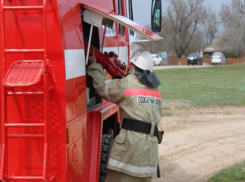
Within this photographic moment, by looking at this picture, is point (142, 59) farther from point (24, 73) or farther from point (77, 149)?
point (24, 73)

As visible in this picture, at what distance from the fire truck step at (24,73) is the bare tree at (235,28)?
62.3 m

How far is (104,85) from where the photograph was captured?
13.2 ft

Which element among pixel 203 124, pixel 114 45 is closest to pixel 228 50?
pixel 203 124

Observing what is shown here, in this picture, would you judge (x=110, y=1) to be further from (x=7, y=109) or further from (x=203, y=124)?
(x=203, y=124)

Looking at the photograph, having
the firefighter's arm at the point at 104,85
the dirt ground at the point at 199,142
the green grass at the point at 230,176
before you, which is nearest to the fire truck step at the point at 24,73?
the firefighter's arm at the point at 104,85

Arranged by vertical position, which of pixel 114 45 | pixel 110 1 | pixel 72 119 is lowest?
pixel 72 119

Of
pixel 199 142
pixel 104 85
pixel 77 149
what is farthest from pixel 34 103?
pixel 199 142

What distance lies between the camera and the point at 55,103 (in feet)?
10.3

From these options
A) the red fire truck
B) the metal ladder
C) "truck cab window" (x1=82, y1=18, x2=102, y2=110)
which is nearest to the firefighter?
"truck cab window" (x1=82, y1=18, x2=102, y2=110)

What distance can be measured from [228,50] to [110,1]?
6627 cm

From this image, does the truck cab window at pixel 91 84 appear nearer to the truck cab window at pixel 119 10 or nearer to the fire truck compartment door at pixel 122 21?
the fire truck compartment door at pixel 122 21

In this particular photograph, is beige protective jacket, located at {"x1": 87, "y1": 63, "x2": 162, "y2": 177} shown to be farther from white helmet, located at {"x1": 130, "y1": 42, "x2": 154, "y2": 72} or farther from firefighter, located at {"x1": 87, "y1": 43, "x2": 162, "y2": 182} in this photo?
white helmet, located at {"x1": 130, "y1": 42, "x2": 154, "y2": 72}

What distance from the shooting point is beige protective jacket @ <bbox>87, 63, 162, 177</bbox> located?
400 cm

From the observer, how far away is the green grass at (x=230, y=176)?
20.8 ft
